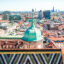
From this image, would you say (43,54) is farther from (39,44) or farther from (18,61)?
(39,44)

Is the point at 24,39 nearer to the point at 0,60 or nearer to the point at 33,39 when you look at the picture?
the point at 33,39

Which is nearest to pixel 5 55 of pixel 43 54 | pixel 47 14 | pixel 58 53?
pixel 43 54

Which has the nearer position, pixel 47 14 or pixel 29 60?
pixel 29 60

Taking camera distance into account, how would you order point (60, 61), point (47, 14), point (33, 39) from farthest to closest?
point (47, 14) → point (33, 39) → point (60, 61)

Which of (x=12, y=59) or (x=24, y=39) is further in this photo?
(x=24, y=39)

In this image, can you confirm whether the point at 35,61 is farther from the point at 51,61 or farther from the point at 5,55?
the point at 5,55

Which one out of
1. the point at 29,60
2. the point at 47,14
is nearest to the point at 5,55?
the point at 29,60

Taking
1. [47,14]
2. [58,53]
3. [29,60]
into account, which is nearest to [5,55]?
[29,60]

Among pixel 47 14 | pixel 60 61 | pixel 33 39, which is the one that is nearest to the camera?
pixel 60 61
